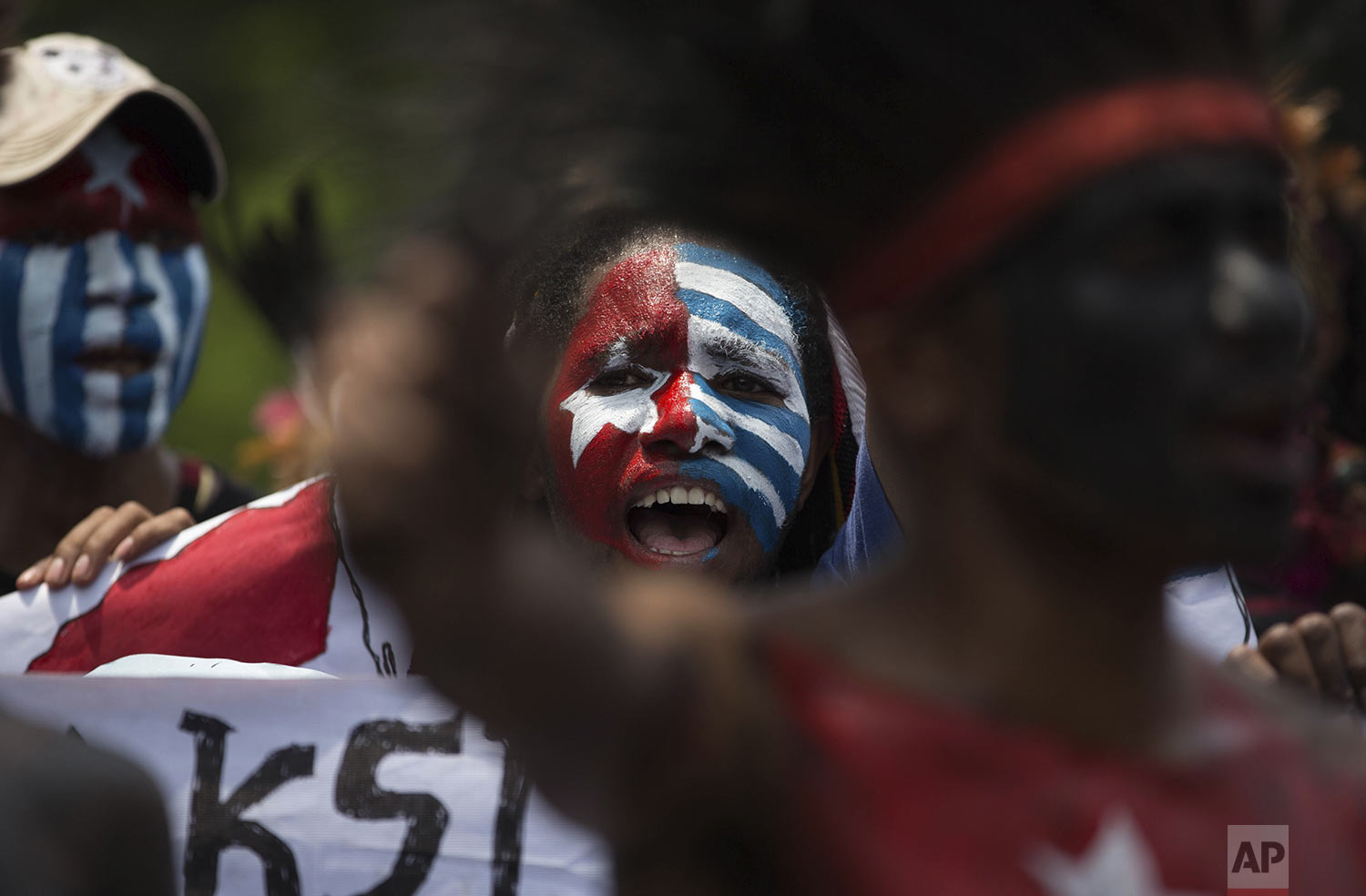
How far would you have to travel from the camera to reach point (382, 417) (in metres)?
1.18

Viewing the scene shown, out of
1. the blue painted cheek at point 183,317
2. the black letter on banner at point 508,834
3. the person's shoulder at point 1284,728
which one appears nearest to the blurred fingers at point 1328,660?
the person's shoulder at point 1284,728

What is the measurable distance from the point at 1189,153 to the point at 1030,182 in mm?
157

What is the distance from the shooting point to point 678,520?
9.52ft

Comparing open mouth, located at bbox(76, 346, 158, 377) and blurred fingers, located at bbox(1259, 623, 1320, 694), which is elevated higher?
open mouth, located at bbox(76, 346, 158, 377)

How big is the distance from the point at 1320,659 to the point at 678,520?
1.09 metres

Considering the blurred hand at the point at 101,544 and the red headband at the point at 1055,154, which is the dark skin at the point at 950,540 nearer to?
the red headband at the point at 1055,154

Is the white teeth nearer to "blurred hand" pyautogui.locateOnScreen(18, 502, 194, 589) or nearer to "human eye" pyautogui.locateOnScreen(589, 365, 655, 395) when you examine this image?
"human eye" pyautogui.locateOnScreen(589, 365, 655, 395)

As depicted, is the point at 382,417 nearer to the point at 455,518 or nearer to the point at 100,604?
the point at 455,518

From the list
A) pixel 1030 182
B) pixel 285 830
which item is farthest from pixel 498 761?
pixel 1030 182

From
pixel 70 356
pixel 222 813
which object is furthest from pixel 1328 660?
pixel 70 356

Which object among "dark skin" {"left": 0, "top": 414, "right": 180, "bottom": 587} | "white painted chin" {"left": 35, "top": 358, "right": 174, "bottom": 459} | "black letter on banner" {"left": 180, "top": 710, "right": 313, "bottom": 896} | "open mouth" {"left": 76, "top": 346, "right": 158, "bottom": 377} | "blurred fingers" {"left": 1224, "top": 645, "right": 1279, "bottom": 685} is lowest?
"black letter on banner" {"left": 180, "top": 710, "right": 313, "bottom": 896}

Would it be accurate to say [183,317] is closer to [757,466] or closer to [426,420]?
[757,466]

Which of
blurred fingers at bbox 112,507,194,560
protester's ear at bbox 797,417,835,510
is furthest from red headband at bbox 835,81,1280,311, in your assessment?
blurred fingers at bbox 112,507,194,560

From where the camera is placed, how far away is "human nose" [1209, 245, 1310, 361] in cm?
156
